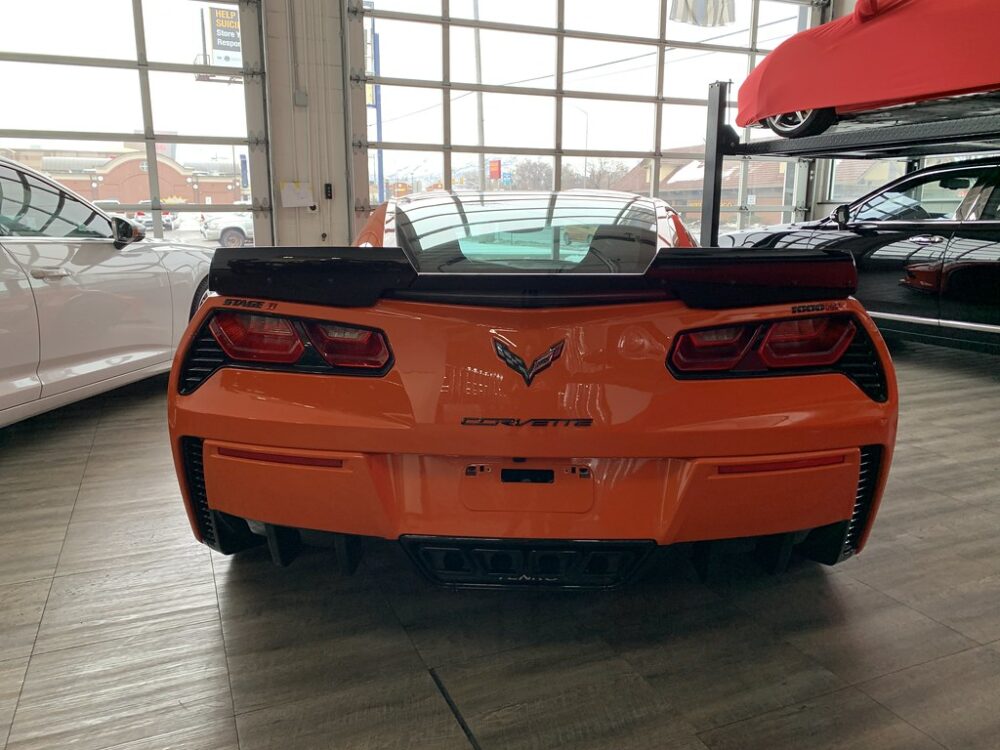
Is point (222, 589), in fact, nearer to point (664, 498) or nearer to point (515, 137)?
point (664, 498)

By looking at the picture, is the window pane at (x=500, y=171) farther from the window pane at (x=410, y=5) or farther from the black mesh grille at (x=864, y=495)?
the black mesh grille at (x=864, y=495)

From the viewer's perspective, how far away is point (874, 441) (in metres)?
1.59

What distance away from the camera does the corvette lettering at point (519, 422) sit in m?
1.44

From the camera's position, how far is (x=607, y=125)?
32.3 ft

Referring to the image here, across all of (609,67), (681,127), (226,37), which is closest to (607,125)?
(609,67)

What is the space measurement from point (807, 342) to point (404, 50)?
826cm

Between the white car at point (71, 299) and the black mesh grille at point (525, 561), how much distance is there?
236 cm

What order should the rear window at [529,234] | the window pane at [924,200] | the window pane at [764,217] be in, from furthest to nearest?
the window pane at [764,217] < the window pane at [924,200] < the rear window at [529,234]

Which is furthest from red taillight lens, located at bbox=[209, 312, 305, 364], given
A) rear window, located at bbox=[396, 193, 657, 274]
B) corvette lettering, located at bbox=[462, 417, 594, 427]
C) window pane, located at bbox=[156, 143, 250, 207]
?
window pane, located at bbox=[156, 143, 250, 207]

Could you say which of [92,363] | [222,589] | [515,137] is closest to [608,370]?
[222,589]

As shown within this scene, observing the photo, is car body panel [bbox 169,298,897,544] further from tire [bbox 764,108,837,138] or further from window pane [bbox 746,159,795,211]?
window pane [bbox 746,159,795,211]

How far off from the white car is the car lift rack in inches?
125

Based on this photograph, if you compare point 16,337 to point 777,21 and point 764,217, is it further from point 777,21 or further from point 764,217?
point 777,21

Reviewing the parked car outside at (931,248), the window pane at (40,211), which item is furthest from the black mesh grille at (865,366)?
the parked car outside at (931,248)
